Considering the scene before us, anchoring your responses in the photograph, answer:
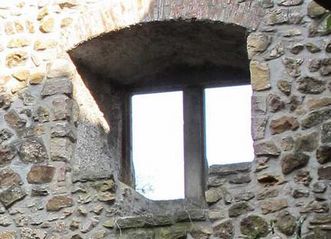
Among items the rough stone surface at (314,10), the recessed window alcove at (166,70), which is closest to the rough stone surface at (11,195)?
the recessed window alcove at (166,70)

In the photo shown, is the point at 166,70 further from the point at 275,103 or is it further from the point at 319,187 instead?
the point at 319,187

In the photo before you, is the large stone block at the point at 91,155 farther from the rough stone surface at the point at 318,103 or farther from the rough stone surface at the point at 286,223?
the rough stone surface at the point at 318,103

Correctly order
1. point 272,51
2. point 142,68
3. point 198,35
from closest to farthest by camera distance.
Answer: point 272,51 → point 198,35 → point 142,68

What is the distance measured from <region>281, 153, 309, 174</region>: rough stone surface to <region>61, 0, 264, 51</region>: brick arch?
0.99 metres

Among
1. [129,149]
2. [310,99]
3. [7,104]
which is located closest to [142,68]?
[129,149]

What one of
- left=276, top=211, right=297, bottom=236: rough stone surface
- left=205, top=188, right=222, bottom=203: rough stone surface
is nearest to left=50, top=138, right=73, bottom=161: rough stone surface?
left=205, top=188, right=222, bottom=203: rough stone surface

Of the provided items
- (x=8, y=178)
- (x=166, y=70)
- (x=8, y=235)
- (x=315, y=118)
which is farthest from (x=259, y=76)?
(x=8, y=235)

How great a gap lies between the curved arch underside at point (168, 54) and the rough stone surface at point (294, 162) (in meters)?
1.00

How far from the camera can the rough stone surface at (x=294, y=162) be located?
214 inches

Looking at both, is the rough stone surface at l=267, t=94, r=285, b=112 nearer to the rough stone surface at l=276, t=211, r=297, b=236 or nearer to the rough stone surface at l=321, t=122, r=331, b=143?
the rough stone surface at l=321, t=122, r=331, b=143

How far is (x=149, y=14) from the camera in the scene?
6008 mm

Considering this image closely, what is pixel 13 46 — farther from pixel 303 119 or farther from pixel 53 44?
pixel 303 119

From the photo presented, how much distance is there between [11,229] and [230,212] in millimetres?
1608

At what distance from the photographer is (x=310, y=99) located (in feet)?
18.3
